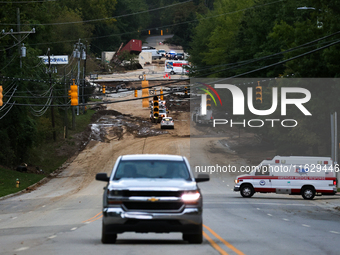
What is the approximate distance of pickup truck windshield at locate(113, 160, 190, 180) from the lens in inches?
438

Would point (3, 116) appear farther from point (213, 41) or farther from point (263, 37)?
point (213, 41)

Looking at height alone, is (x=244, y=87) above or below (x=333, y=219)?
above

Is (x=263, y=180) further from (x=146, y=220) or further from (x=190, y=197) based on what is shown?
(x=146, y=220)

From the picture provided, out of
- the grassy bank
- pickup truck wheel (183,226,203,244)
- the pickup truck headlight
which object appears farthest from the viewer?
the grassy bank

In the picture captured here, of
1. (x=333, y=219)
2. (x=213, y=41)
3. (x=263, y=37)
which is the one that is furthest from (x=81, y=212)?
(x=213, y=41)

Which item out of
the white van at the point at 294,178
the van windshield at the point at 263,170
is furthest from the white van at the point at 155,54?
the white van at the point at 294,178

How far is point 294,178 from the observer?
31.9 meters

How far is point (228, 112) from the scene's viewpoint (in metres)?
80.9

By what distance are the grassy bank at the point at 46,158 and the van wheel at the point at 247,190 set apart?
1681 cm

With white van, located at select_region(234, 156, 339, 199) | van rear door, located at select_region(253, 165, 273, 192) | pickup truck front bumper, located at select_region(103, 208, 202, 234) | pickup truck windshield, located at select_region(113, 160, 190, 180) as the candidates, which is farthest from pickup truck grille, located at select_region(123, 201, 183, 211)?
van rear door, located at select_region(253, 165, 273, 192)

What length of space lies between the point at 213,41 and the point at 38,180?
5015 cm

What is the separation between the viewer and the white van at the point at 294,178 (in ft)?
104

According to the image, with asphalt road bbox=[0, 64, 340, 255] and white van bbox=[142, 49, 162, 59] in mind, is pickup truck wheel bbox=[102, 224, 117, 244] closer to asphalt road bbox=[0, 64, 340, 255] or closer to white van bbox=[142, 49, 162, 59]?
asphalt road bbox=[0, 64, 340, 255]

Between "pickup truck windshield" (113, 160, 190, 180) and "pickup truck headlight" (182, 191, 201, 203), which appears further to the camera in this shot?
"pickup truck windshield" (113, 160, 190, 180)
